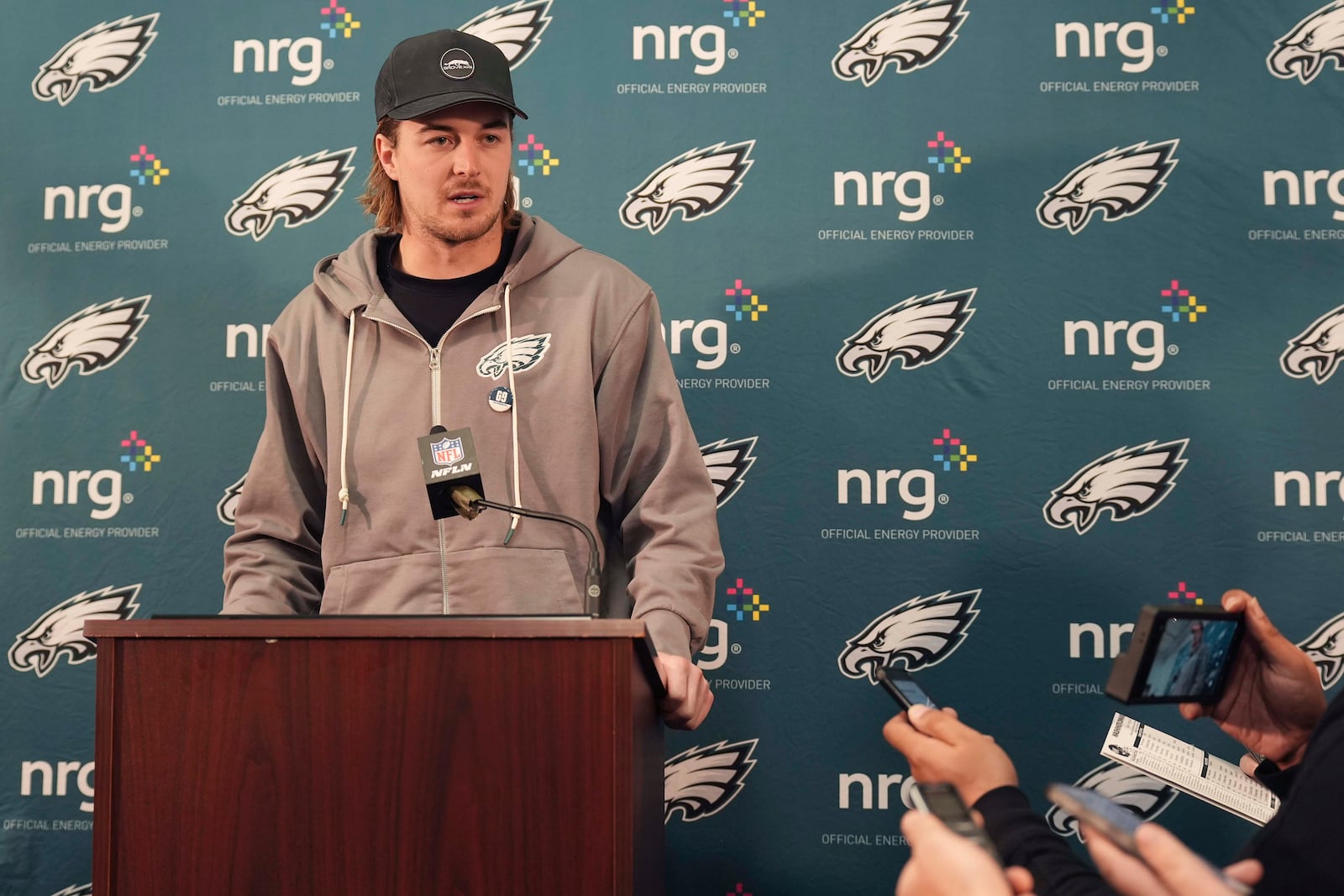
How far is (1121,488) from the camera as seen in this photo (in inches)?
101

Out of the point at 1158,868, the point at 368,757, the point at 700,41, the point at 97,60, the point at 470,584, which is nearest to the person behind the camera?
the point at 1158,868

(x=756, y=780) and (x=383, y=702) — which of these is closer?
(x=383, y=702)

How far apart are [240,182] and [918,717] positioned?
2.25 meters

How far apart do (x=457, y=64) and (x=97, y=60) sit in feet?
4.66

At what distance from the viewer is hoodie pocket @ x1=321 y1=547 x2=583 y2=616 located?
1830 millimetres

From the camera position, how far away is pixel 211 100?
2.81 metres

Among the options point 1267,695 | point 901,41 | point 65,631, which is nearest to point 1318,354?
point 901,41

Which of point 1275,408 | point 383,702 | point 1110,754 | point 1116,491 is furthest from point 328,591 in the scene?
point 1275,408

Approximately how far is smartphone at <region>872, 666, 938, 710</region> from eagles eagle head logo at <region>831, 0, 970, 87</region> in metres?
1.73

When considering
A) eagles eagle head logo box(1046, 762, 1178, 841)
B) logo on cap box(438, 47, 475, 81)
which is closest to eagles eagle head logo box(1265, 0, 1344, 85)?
eagles eagle head logo box(1046, 762, 1178, 841)

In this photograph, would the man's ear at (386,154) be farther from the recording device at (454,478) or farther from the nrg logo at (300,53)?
the recording device at (454,478)

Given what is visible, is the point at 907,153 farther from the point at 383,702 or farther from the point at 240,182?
the point at 383,702

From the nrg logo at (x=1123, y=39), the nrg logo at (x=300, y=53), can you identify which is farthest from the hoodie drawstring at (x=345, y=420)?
the nrg logo at (x=1123, y=39)

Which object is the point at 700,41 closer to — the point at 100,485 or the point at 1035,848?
the point at 100,485
